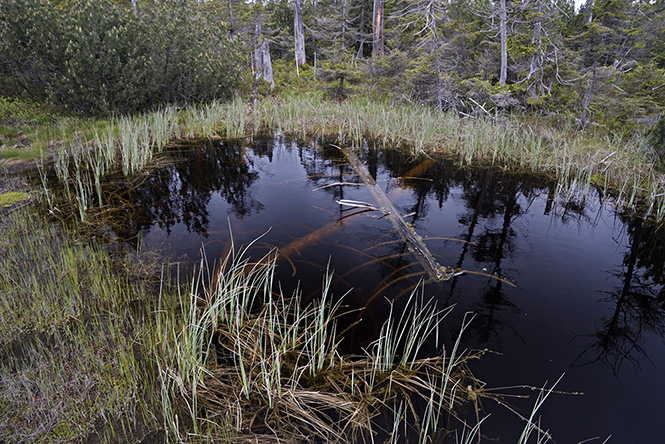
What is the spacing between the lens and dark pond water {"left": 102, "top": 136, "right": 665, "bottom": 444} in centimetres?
242

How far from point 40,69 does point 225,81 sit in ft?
17.6

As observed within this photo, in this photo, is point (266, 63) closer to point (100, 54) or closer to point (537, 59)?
point (100, 54)

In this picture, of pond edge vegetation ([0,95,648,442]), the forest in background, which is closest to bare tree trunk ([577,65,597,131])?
the forest in background

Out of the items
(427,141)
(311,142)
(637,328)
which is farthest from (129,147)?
(637,328)

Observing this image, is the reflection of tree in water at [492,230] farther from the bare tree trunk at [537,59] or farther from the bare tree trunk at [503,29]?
the bare tree trunk at [537,59]

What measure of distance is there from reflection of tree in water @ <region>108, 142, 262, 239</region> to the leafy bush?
9.83 feet

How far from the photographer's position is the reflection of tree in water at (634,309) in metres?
2.69

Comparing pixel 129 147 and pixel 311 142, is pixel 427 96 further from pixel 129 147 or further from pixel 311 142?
pixel 129 147

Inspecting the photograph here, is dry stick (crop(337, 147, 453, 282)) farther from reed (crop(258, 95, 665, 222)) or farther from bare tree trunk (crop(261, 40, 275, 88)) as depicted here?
bare tree trunk (crop(261, 40, 275, 88))

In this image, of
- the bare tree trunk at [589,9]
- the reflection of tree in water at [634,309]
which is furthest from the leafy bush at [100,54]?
the bare tree trunk at [589,9]

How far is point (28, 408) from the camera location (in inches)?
76.4

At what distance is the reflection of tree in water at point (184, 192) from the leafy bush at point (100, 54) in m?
3.00

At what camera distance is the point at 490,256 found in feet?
13.3

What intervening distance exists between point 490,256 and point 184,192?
5.14 m
